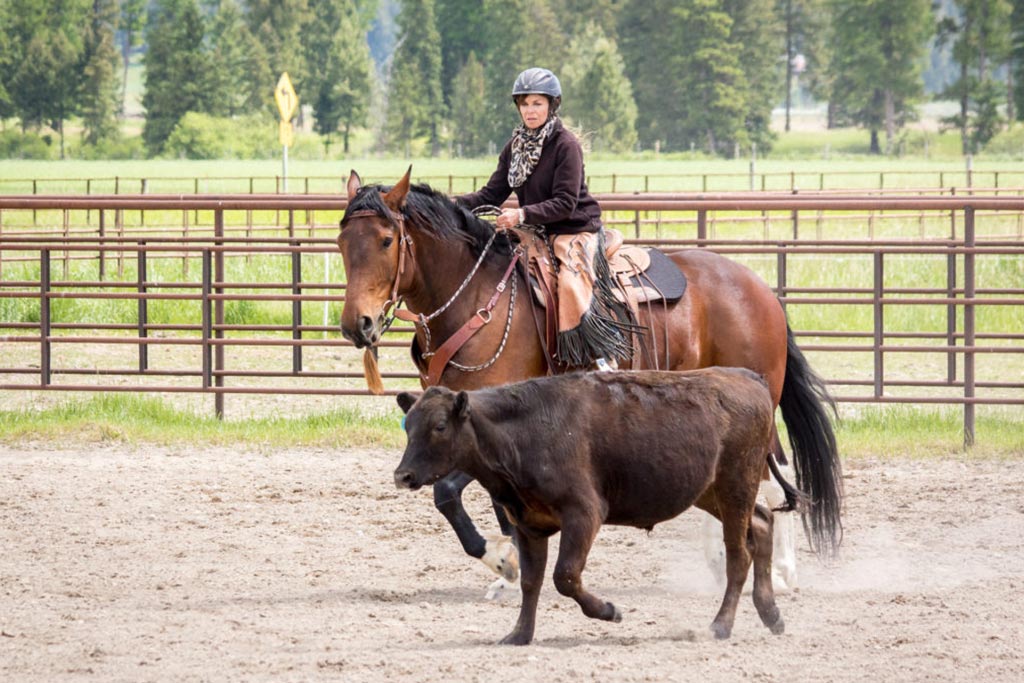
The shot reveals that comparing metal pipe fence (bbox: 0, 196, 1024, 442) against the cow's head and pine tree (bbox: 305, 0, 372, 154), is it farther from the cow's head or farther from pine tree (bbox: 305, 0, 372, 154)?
pine tree (bbox: 305, 0, 372, 154)

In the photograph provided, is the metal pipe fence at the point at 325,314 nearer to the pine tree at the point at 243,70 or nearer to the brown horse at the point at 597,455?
the brown horse at the point at 597,455

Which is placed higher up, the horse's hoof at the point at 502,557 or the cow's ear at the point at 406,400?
the cow's ear at the point at 406,400

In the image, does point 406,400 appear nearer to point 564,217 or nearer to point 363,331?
point 363,331

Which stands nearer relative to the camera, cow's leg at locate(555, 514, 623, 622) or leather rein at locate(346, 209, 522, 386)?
cow's leg at locate(555, 514, 623, 622)

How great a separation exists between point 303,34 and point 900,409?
68.7 metres

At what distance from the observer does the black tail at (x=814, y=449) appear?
6.73 meters

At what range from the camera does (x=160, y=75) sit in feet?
211

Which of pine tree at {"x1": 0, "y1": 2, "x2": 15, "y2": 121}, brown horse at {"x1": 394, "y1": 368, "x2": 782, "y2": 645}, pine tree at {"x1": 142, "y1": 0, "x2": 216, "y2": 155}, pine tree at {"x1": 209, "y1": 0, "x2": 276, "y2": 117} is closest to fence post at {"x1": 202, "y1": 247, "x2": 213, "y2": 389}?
brown horse at {"x1": 394, "y1": 368, "x2": 782, "y2": 645}

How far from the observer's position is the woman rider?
21.1 feet

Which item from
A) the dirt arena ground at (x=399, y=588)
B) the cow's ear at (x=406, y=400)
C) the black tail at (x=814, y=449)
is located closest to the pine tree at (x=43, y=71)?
the dirt arena ground at (x=399, y=588)

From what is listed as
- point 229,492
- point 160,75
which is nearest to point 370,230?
point 229,492

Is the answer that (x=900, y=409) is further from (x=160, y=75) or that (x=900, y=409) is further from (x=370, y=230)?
(x=160, y=75)

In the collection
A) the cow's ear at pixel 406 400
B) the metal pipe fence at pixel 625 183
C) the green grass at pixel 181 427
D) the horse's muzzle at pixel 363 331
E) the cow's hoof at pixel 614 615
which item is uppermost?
the metal pipe fence at pixel 625 183

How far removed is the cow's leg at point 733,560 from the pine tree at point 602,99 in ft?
177
